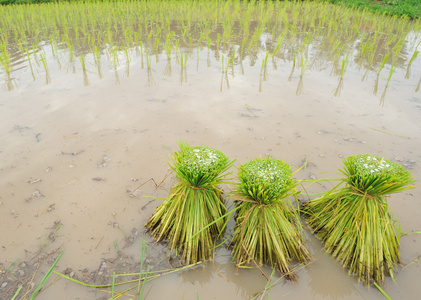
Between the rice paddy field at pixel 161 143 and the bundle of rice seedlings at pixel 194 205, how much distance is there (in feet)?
0.37

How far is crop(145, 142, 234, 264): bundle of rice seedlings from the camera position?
1690mm

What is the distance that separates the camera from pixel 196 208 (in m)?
1.80

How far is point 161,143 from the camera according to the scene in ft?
9.90

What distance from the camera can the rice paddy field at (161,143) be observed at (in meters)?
1.75

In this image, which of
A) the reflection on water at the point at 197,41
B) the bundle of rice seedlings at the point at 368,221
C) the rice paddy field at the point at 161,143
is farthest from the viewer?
the reflection on water at the point at 197,41

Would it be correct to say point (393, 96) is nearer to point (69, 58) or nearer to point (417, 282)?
point (417, 282)

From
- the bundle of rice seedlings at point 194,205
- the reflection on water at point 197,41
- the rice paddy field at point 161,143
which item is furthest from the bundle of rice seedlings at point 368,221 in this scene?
the reflection on water at point 197,41

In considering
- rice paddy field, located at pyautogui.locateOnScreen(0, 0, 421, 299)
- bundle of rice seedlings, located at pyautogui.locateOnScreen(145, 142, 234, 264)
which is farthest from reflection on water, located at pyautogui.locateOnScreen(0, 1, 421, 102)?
bundle of rice seedlings, located at pyautogui.locateOnScreen(145, 142, 234, 264)

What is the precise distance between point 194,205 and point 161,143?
4.51 feet

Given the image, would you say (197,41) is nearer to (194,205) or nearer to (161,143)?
(161,143)

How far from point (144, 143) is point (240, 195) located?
1.60m

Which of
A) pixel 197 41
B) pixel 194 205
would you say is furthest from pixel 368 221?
pixel 197 41

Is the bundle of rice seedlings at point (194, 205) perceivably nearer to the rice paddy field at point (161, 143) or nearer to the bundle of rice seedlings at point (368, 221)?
→ the rice paddy field at point (161, 143)

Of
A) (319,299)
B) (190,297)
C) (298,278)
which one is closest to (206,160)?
(190,297)
